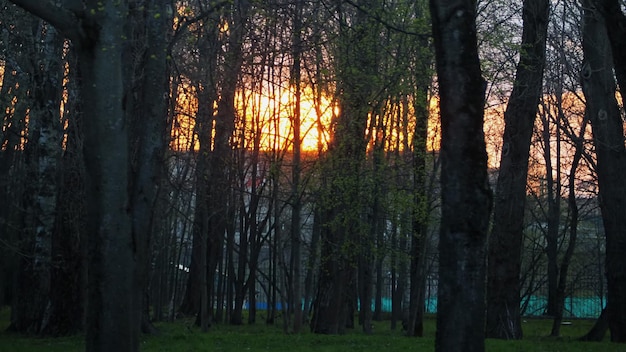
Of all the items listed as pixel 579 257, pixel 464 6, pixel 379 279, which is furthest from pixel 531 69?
pixel 579 257

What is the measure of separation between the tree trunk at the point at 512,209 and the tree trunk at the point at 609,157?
120cm

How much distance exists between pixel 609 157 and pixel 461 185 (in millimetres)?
11394

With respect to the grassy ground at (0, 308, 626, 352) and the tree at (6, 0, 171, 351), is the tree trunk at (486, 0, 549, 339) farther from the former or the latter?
the tree at (6, 0, 171, 351)

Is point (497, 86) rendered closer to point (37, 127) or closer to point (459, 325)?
point (37, 127)

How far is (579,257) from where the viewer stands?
44625mm

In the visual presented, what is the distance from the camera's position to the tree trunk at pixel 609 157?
1669 centimetres

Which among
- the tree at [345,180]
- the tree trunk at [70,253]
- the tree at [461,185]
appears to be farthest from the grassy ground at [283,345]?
the tree at [461,185]

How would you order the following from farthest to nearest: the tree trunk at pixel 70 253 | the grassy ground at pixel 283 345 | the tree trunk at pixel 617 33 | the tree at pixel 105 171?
1. the tree trunk at pixel 70 253
2. the grassy ground at pixel 283 345
3. the tree trunk at pixel 617 33
4. the tree at pixel 105 171

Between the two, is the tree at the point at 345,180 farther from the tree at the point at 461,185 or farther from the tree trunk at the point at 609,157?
the tree at the point at 461,185

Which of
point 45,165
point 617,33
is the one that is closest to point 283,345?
point 45,165

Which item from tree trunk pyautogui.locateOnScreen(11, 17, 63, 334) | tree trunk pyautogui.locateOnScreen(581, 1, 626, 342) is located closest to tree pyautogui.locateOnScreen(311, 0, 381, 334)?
tree trunk pyautogui.locateOnScreen(581, 1, 626, 342)

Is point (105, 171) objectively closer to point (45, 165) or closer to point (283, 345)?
point (283, 345)

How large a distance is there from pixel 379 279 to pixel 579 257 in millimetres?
14572

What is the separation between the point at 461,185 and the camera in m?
7.00
